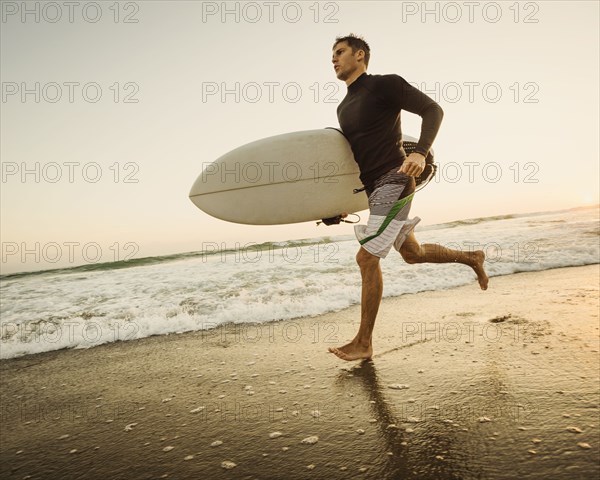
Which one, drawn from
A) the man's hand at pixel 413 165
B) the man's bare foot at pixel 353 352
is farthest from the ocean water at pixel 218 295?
the man's hand at pixel 413 165

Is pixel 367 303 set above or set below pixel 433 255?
below

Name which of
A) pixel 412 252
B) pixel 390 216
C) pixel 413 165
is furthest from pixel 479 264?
→ pixel 413 165

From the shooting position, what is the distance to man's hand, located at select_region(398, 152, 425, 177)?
2.38 m

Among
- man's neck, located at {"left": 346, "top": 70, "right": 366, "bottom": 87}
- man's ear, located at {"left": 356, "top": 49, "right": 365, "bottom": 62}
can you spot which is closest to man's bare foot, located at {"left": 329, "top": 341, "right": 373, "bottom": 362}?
man's neck, located at {"left": 346, "top": 70, "right": 366, "bottom": 87}

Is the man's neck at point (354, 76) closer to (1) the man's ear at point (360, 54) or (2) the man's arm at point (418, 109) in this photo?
(1) the man's ear at point (360, 54)

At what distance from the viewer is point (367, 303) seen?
2.64 metres

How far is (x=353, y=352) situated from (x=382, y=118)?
1635 millimetres

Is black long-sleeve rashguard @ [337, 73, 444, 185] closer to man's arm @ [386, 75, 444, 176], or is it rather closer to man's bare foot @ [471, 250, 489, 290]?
man's arm @ [386, 75, 444, 176]

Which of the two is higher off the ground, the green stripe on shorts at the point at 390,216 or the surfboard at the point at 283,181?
the surfboard at the point at 283,181

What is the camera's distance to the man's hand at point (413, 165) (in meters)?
2.38

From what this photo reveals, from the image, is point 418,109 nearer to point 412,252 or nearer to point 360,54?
point 360,54

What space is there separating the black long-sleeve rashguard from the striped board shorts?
94 mm

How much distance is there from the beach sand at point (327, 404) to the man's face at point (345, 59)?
207cm

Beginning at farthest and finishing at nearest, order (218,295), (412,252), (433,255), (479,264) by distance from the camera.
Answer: (218,295) → (479,264) → (433,255) → (412,252)
